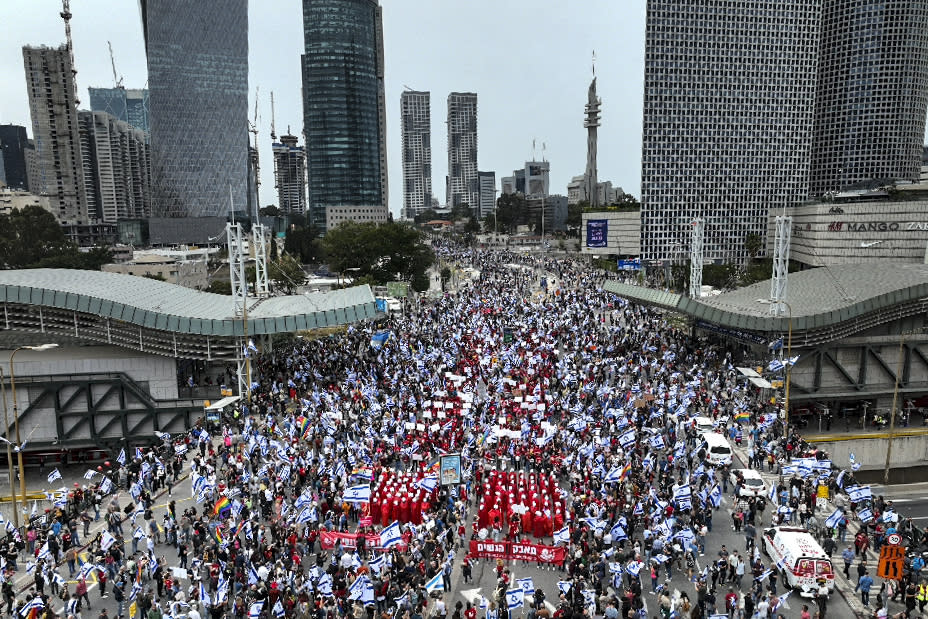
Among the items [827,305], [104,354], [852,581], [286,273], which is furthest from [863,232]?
[104,354]

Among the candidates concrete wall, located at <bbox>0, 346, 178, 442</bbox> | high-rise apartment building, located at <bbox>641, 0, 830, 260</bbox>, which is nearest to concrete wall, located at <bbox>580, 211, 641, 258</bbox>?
high-rise apartment building, located at <bbox>641, 0, 830, 260</bbox>

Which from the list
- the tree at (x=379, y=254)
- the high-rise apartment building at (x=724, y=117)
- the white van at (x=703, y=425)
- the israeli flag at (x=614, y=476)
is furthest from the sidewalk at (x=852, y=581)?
the high-rise apartment building at (x=724, y=117)

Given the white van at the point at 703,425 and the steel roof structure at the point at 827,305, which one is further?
the steel roof structure at the point at 827,305

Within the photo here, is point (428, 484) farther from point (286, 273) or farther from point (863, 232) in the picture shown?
point (863, 232)

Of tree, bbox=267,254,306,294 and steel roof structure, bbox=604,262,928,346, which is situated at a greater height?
steel roof structure, bbox=604,262,928,346

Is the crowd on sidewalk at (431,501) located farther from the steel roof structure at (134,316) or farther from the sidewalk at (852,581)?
the steel roof structure at (134,316)

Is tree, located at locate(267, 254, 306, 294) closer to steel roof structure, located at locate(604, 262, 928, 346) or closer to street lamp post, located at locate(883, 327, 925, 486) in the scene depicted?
Answer: steel roof structure, located at locate(604, 262, 928, 346)
